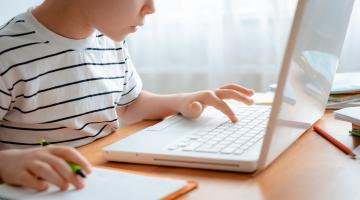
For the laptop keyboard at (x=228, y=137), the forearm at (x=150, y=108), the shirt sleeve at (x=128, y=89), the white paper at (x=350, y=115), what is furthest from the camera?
the shirt sleeve at (x=128, y=89)

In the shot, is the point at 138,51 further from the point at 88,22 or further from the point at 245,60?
the point at 88,22

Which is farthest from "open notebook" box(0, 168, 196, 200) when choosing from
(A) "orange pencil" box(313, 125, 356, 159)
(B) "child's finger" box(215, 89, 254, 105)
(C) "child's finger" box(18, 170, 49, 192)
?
(B) "child's finger" box(215, 89, 254, 105)

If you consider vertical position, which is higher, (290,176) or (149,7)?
(149,7)

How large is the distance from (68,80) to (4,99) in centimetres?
16

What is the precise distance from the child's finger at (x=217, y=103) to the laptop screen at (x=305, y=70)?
14 cm

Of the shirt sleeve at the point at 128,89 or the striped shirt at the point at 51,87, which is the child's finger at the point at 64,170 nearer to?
the striped shirt at the point at 51,87

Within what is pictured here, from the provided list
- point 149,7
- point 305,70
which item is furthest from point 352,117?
point 149,7

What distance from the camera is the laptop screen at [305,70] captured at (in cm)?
63

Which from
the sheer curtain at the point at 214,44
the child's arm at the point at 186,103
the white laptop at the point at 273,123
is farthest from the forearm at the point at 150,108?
the sheer curtain at the point at 214,44

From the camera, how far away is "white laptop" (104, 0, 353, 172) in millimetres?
646

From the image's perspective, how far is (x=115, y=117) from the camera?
118cm

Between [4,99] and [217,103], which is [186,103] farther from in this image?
[4,99]

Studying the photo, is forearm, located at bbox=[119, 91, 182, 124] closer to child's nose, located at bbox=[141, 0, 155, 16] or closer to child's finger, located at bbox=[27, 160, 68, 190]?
child's nose, located at bbox=[141, 0, 155, 16]

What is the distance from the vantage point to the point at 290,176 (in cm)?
67
